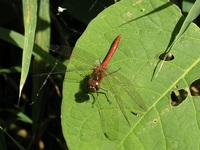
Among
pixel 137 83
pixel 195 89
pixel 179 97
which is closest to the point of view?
pixel 137 83

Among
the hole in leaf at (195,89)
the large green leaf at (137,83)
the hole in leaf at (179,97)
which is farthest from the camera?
the hole in leaf at (195,89)

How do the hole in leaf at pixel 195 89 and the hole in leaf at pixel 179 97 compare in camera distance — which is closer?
the hole in leaf at pixel 179 97

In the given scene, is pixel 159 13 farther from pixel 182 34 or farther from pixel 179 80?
pixel 179 80

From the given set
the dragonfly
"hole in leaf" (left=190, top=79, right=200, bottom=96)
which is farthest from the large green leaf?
"hole in leaf" (left=190, top=79, right=200, bottom=96)

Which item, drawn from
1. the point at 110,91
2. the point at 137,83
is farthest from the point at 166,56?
the point at 110,91

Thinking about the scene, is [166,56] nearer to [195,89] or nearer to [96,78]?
[96,78]

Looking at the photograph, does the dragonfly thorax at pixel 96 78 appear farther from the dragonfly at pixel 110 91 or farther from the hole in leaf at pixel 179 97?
the hole in leaf at pixel 179 97

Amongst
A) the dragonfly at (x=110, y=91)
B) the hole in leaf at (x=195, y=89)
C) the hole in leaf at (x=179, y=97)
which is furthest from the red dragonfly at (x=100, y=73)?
the hole in leaf at (x=195, y=89)

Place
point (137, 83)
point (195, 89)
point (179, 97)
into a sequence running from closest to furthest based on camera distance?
point (137, 83) → point (179, 97) → point (195, 89)
